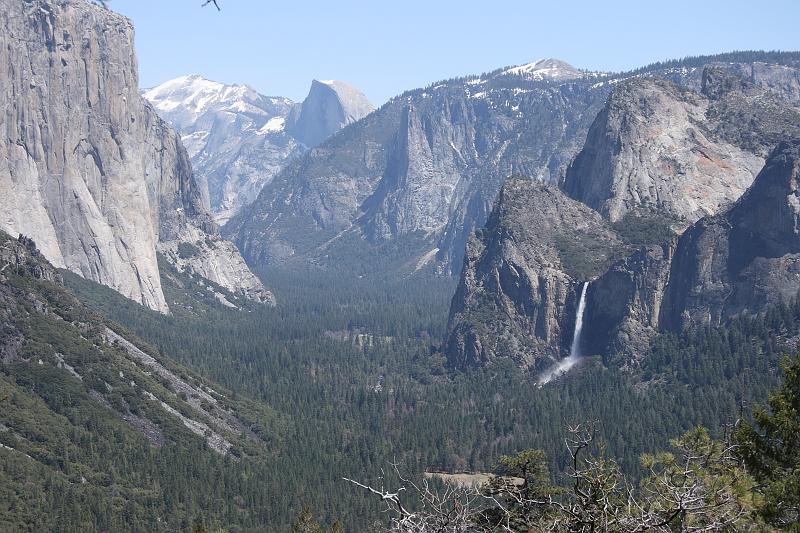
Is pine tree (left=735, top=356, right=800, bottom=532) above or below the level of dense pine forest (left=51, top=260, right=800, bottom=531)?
above

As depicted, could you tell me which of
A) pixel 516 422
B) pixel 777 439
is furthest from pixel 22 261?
pixel 777 439

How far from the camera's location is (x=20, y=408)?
139 meters

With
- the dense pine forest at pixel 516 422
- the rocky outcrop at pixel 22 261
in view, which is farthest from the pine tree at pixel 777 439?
the rocky outcrop at pixel 22 261

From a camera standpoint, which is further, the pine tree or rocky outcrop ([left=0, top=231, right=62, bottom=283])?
rocky outcrop ([left=0, top=231, right=62, bottom=283])

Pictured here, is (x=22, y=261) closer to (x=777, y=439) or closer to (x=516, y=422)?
(x=516, y=422)

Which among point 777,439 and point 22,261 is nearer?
point 777,439

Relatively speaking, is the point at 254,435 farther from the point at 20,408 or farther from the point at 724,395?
the point at 724,395

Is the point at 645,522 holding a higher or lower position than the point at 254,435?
higher

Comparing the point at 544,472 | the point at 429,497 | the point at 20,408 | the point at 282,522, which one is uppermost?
the point at 429,497

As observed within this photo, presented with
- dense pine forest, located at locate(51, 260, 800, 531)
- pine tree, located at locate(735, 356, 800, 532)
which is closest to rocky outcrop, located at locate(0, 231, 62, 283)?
dense pine forest, located at locate(51, 260, 800, 531)

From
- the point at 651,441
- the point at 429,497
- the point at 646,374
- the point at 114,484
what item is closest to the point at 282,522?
the point at 114,484

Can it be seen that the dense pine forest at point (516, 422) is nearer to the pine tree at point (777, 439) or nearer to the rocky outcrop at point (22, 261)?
the rocky outcrop at point (22, 261)

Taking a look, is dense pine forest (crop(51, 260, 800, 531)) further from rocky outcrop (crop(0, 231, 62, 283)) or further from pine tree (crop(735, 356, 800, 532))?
pine tree (crop(735, 356, 800, 532))

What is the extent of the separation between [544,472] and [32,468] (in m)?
74.3
